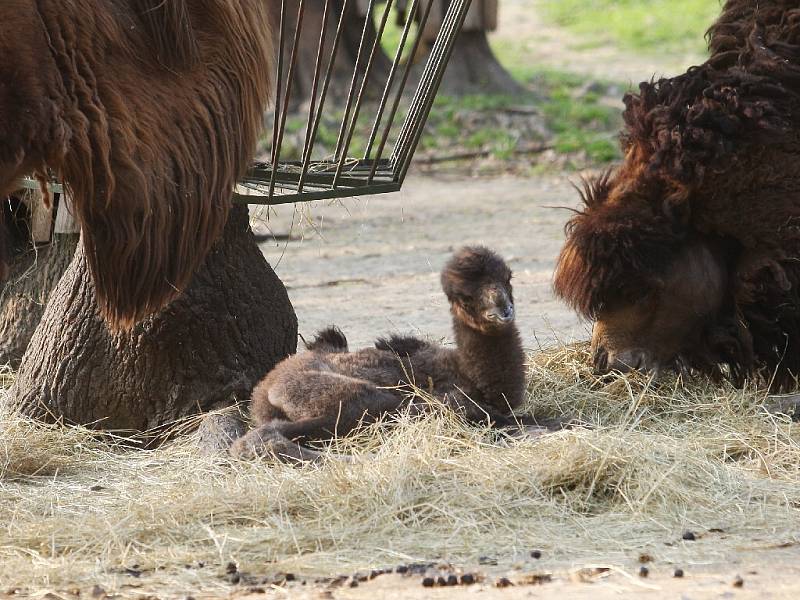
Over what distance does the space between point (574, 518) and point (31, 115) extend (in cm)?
186

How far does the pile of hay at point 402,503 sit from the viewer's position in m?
3.33

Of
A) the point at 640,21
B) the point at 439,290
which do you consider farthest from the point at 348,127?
the point at 640,21

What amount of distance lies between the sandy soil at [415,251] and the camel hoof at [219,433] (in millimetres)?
790

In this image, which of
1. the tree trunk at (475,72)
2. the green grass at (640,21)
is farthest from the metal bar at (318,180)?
the green grass at (640,21)

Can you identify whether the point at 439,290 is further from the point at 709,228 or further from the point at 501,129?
the point at 501,129

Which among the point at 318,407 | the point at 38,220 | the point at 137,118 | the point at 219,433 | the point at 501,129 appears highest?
the point at 501,129

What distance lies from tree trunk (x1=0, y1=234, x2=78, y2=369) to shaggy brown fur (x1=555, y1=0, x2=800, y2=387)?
224 centimetres

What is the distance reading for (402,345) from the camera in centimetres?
482

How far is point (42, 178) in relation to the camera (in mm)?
3539

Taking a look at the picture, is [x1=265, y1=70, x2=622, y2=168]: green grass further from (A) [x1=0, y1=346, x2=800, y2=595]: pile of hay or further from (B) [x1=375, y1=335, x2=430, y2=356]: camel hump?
(A) [x1=0, y1=346, x2=800, y2=595]: pile of hay

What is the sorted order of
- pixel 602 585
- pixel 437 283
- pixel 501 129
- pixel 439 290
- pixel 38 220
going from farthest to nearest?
pixel 501 129, pixel 437 283, pixel 439 290, pixel 38 220, pixel 602 585

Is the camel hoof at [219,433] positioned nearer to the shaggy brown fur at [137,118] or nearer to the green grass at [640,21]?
A: the shaggy brown fur at [137,118]

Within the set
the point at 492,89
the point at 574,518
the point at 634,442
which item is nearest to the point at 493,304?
the point at 634,442

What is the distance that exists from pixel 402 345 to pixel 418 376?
22 centimetres
